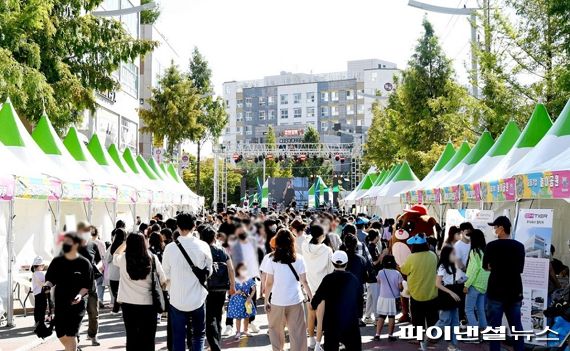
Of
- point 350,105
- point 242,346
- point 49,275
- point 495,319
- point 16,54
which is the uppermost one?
point 350,105

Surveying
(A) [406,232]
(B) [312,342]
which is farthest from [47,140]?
(B) [312,342]

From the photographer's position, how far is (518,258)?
891 centimetres

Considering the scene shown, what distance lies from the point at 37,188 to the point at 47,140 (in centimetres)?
489

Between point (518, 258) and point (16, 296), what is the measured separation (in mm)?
10716

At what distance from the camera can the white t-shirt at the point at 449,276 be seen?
9883 mm

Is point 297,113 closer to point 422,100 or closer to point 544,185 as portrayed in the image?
point 422,100

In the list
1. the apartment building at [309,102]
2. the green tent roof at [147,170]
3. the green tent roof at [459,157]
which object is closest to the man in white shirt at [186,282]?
the green tent roof at [459,157]

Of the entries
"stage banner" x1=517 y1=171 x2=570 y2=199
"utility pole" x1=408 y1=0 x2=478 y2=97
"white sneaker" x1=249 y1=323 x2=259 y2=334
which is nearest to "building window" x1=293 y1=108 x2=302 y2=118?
"utility pole" x1=408 y1=0 x2=478 y2=97

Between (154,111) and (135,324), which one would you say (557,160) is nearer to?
(135,324)

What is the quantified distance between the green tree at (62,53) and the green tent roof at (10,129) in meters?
1.12

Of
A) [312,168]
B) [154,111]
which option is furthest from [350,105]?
[154,111]

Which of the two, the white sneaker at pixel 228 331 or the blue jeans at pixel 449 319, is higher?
the blue jeans at pixel 449 319

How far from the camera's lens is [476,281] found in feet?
34.3

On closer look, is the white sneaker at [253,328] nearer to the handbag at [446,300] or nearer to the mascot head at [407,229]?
the mascot head at [407,229]
